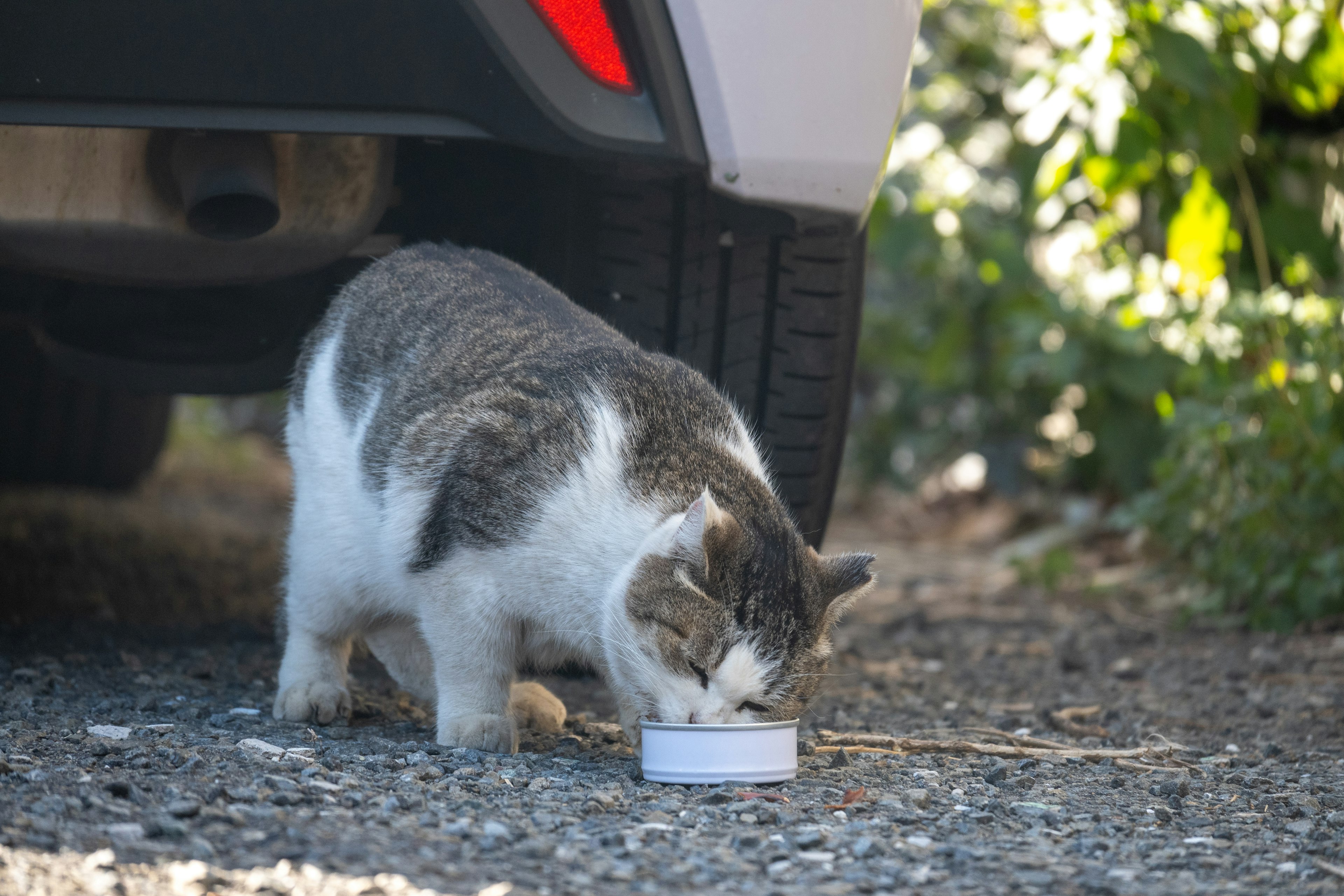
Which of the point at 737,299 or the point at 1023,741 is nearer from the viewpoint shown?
the point at 1023,741

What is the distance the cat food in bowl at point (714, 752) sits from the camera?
2.16 metres

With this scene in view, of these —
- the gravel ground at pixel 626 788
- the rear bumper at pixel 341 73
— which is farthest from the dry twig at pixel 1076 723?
the rear bumper at pixel 341 73

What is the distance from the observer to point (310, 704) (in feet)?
8.70

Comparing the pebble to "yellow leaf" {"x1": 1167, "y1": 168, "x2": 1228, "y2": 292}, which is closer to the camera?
the pebble

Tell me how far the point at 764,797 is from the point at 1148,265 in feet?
11.8

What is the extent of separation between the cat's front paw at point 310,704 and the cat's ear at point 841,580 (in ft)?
3.39

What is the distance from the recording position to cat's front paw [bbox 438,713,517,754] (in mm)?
2443

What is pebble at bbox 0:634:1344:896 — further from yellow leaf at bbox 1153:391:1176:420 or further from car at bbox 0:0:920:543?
yellow leaf at bbox 1153:391:1176:420

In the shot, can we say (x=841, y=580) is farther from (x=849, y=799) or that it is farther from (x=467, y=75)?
(x=467, y=75)

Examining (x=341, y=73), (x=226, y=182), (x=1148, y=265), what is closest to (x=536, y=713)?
(x=226, y=182)

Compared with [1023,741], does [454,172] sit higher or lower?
higher

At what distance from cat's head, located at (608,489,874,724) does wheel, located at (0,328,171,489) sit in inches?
111

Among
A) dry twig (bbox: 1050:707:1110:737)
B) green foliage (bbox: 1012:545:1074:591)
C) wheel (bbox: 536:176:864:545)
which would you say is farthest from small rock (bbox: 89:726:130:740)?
green foliage (bbox: 1012:545:1074:591)

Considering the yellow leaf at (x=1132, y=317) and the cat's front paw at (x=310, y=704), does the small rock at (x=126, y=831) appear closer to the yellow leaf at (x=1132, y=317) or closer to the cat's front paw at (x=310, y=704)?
the cat's front paw at (x=310, y=704)
